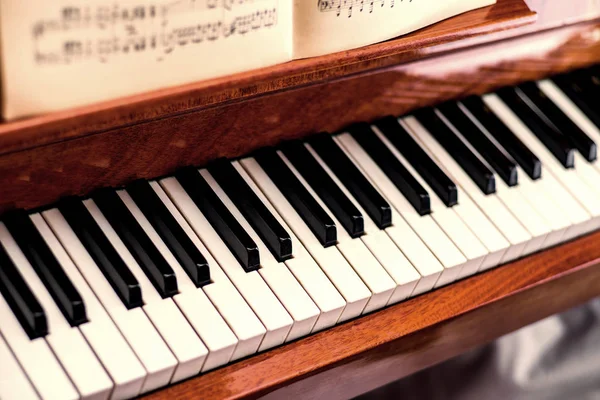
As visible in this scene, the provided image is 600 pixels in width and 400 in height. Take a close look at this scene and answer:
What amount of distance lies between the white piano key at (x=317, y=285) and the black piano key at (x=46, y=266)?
33 cm

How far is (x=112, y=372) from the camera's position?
107 centimetres

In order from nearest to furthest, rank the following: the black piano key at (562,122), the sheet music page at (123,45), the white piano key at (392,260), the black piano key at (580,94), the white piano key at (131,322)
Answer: the sheet music page at (123,45)
the white piano key at (131,322)
the white piano key at (392,260)
the black piano key at (562,122)
the black piano key at (580,94)

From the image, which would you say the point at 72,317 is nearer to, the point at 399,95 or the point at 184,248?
the point at 184,248

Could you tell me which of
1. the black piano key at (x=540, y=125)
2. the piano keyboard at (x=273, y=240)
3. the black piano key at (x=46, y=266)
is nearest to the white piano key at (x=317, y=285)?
the piano keyboard at (x=273, y=240)

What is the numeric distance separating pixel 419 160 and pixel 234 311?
1.68ft

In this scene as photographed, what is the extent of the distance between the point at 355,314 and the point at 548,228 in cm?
42

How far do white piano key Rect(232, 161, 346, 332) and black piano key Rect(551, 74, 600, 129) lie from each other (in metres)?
0.80

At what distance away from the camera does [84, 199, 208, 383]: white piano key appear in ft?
3.66

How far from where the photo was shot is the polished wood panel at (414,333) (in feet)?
3.90

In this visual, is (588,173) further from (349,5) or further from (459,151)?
(349,5)

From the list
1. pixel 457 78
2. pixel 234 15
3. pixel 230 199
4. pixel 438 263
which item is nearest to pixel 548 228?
pixel 438 263

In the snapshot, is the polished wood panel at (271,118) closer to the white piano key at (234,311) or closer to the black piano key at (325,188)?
the black piano key at (325,188)

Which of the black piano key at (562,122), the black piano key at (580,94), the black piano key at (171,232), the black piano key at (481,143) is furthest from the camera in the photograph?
the black piano key at (580,94)

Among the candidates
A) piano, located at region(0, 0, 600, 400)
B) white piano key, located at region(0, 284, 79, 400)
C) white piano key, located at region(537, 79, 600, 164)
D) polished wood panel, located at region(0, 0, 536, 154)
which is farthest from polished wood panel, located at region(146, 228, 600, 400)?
polished wood panel, located at region(0, 0, 536, 154)
